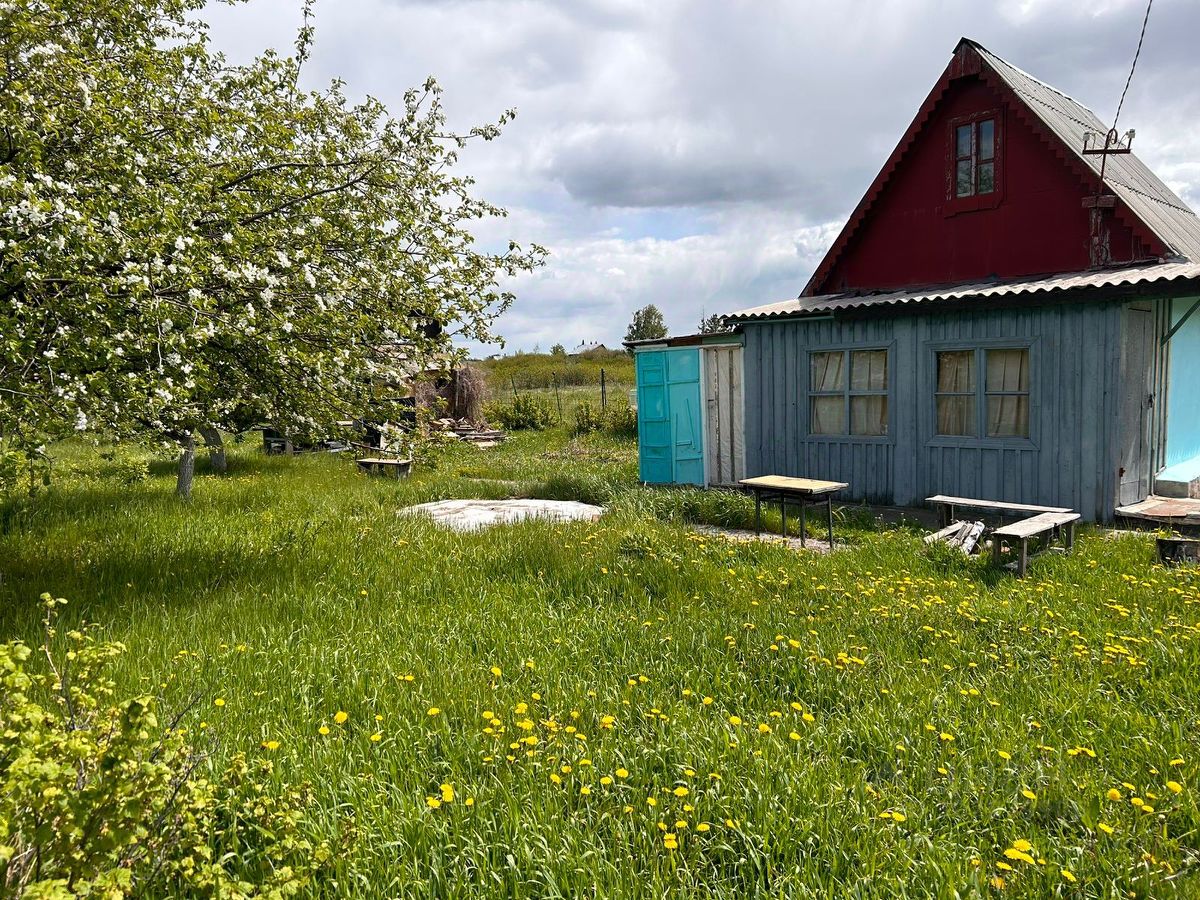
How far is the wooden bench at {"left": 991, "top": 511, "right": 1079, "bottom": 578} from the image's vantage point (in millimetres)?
6791

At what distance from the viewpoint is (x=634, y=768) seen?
3418 millimetres

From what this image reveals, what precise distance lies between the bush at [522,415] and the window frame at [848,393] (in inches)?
556

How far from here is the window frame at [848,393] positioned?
10523mm

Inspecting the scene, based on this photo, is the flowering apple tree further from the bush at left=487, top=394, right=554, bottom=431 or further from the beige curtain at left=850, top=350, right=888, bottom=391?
the bush at left=487, top=394, right=554, bottom=431

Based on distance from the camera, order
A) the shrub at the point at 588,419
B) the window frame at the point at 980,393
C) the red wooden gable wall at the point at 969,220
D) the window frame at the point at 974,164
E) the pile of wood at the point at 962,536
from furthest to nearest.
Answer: the shrub at the point at 588,419, the window frame at the point at 974,164, the red wooden gable wall at the point at 969,220, the window frame at the point at 980,393, the pile of wood at the point at 962,536

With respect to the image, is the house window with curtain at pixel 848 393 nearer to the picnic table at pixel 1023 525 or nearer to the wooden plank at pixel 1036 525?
the picnic table at pixel 1023 525

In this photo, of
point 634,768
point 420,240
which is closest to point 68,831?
point 634,768

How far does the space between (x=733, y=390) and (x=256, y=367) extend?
7.95 m

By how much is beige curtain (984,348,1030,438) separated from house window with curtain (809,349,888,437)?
1328mm

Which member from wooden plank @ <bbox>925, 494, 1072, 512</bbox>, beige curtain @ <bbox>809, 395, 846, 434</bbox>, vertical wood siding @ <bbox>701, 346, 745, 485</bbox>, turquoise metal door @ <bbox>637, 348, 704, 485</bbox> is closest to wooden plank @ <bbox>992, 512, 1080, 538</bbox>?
wooden plank @ <bbox>925, 494, 1072, 512</bbox>

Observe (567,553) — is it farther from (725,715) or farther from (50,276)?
(50,276)

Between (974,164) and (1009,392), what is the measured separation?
3.79 m

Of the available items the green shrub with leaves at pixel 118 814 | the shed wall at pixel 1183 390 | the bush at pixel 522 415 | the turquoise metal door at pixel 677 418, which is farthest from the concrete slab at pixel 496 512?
the bush at pixel 522 415

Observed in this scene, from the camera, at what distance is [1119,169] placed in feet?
37.6
